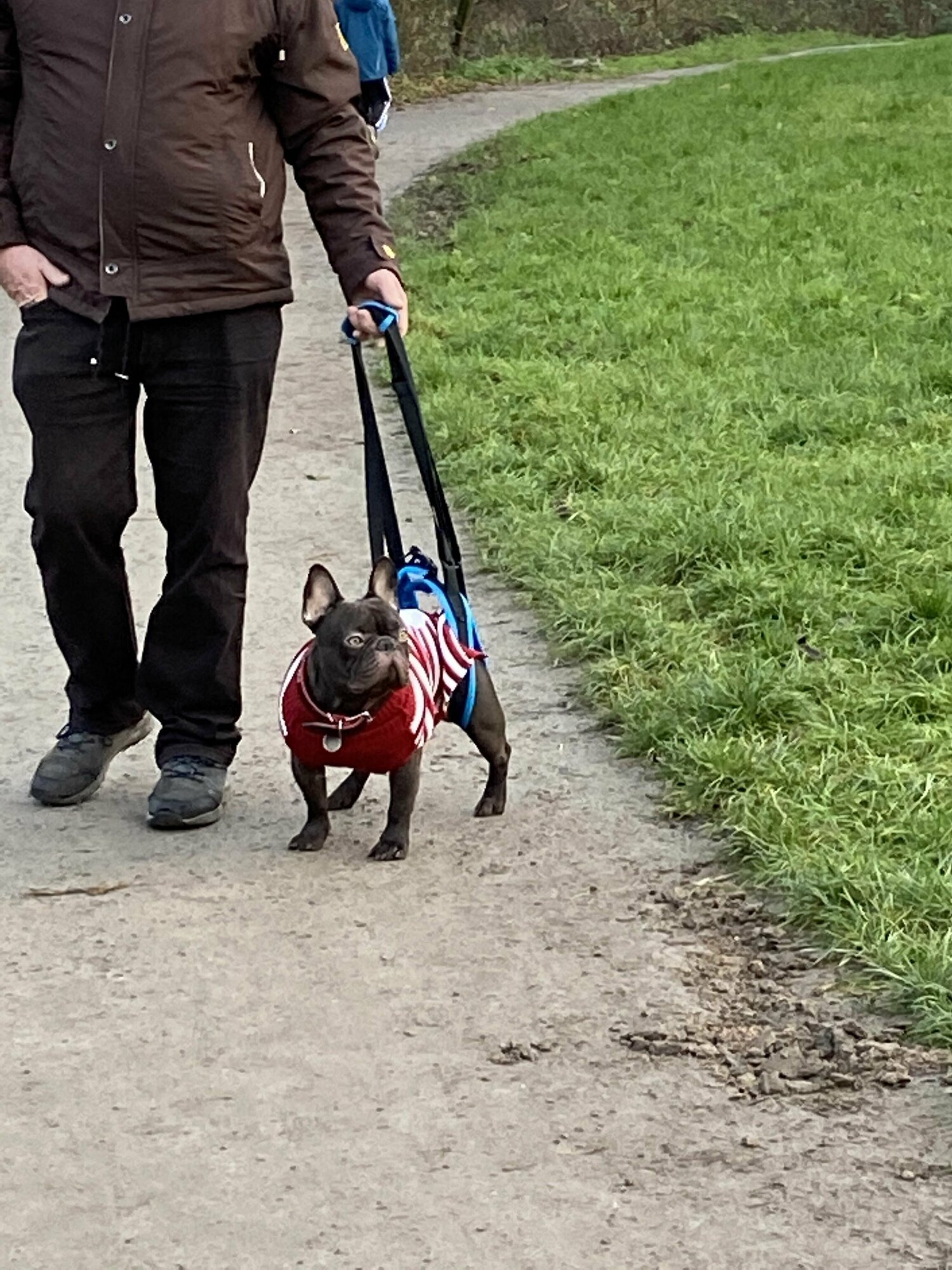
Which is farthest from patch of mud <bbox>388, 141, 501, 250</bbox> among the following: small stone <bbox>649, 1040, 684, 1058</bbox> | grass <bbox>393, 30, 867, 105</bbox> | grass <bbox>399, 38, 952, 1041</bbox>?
small stone <bbox>649, 1040, 684, 1058</bbox>

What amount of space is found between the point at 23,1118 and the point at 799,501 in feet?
13.9

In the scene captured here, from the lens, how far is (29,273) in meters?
4.54

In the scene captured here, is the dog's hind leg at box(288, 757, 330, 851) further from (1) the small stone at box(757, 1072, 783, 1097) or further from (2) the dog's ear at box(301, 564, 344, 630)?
(1) the small stone at box(757, 1072, 783, 1097)

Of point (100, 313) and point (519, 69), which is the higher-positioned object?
point (100, 313)

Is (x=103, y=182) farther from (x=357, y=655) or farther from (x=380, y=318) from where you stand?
(x=357, y=655)

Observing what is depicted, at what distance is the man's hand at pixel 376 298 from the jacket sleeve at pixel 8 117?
2.46 ft

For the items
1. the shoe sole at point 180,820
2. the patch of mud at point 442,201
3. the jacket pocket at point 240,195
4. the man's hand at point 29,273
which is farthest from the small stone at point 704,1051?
the patch of mud at point 442,201

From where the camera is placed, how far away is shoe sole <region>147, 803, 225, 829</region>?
15.7ft

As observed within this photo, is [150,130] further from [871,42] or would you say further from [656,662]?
[871,42]

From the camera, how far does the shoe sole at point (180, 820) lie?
478 centimetres

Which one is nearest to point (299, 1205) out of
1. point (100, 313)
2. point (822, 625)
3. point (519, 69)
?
point (100, 313)

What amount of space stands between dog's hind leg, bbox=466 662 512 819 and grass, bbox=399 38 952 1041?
41 cm

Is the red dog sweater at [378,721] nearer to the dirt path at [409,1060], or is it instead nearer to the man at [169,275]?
the dirt path at [409,1060]

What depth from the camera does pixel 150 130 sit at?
4402 mm
